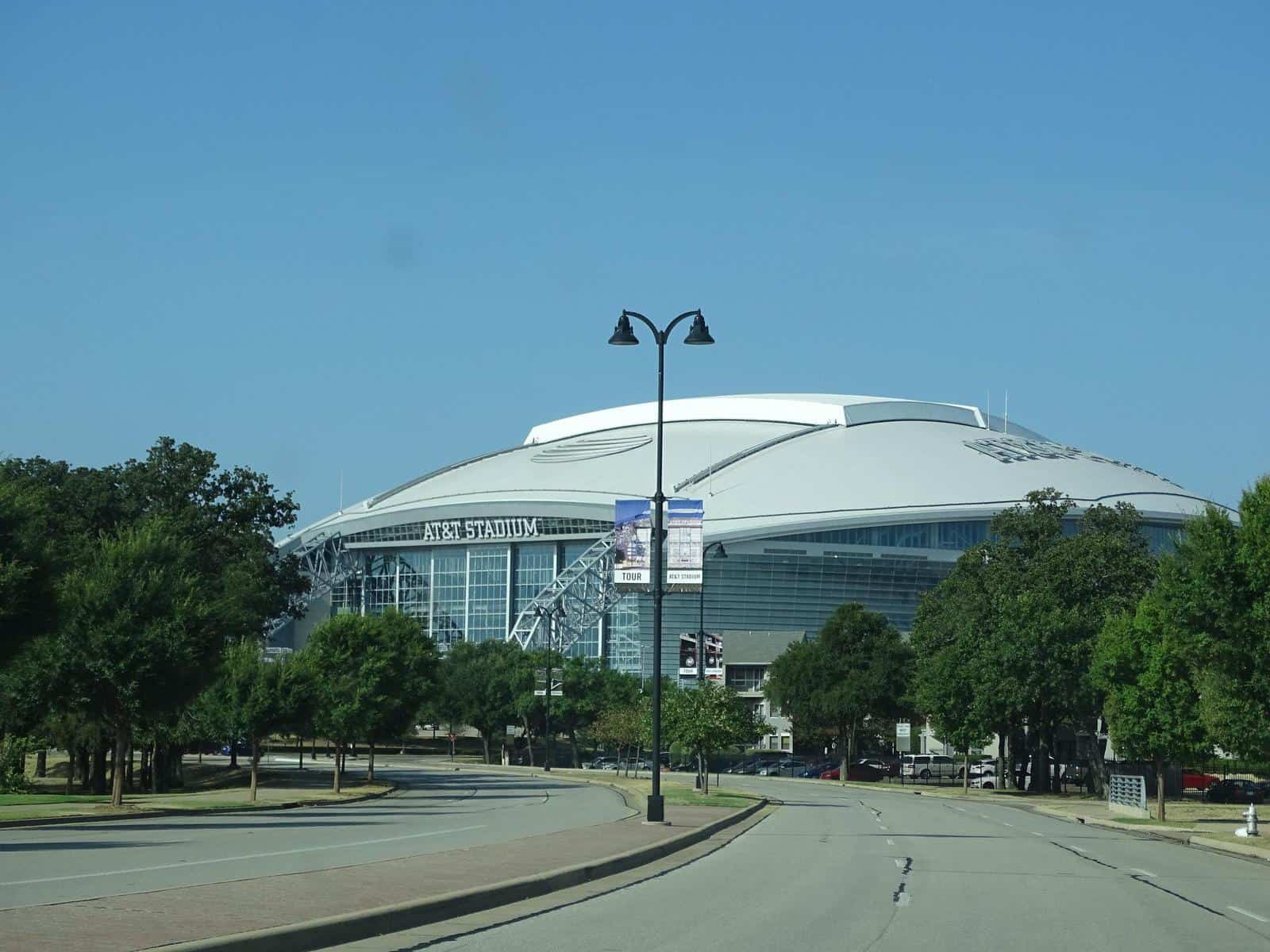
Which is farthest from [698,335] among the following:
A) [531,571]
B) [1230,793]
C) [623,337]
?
[531,571]

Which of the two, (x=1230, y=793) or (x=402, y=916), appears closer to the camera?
(x=402, y=916)

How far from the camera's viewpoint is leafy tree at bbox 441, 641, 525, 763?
10538 cm

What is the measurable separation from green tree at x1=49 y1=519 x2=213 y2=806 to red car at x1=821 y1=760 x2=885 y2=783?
55188 mm

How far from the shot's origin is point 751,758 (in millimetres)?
102750

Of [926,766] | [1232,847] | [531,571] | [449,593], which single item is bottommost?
[926,766]

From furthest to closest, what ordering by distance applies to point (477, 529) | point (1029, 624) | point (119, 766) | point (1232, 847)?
point (477, 529) → point (1029, 624) → point (119, 766) → point (1232, 847)

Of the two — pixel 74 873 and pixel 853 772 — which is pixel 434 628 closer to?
pixel 853 772

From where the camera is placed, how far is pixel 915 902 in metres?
18.5

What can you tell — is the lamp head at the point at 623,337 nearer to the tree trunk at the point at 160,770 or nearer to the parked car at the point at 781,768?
the tree trunk at the point at 160,770

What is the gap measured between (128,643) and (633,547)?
1364 centimetres

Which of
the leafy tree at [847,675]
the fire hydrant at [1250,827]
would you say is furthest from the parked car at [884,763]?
the fire hydrant at [1250,827]

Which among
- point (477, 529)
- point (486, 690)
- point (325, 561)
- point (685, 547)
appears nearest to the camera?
point (685, 547)

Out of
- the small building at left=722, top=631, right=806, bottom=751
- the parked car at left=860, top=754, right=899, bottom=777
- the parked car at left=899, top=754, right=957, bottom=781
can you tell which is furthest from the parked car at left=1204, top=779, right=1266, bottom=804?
the small building at left=722, top=631, right=806, bottom=751

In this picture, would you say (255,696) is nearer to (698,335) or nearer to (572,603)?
(698,335)
